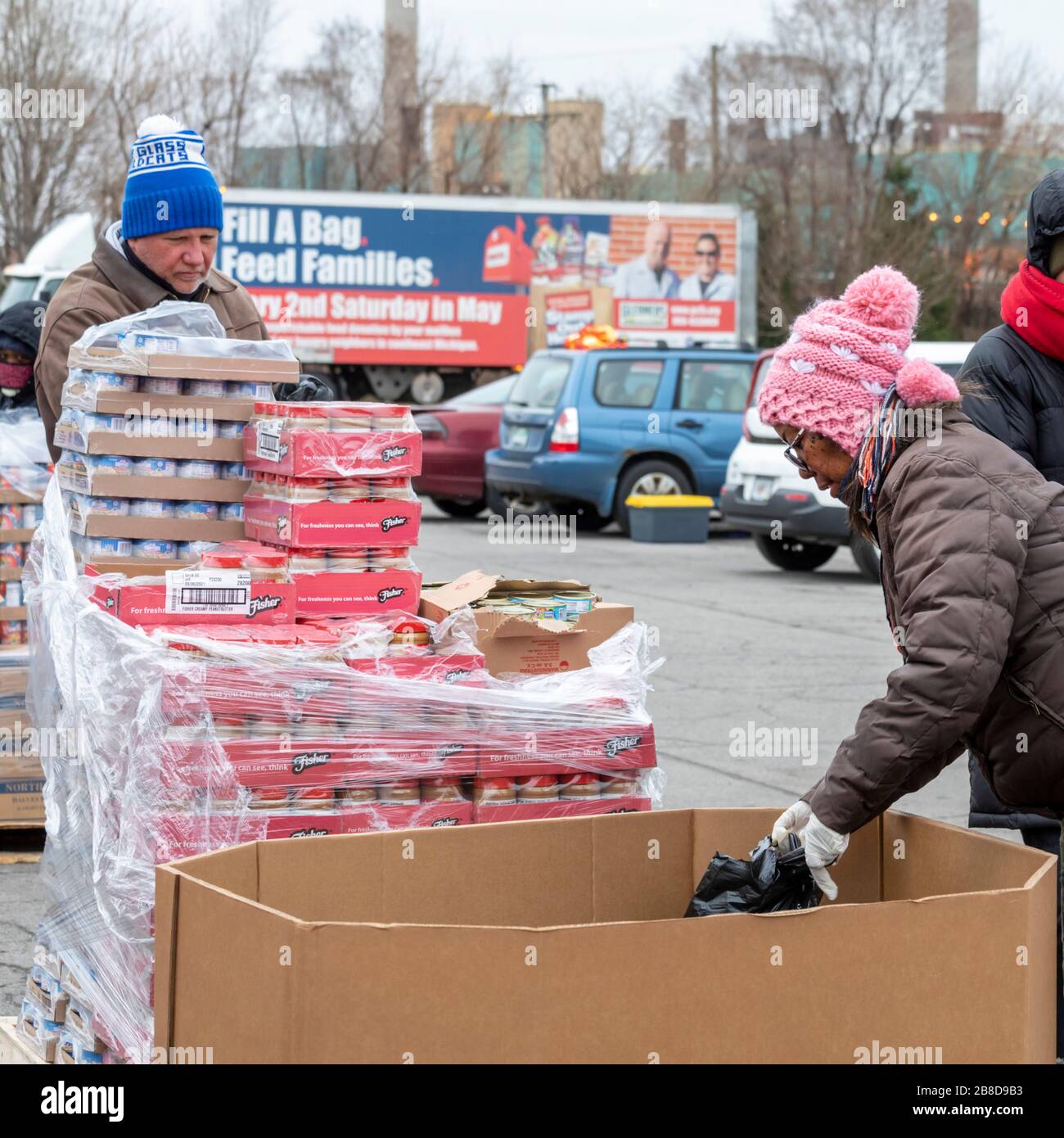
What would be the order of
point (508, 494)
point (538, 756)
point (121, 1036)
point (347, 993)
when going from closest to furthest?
point (347, 993), point (121, 1036), point (538, 756), point (508, 494)

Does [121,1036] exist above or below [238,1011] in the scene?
below

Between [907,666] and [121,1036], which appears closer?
[907,666]

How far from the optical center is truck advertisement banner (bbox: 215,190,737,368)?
26250mm

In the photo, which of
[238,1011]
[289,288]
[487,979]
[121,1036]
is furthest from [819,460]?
[289,288]

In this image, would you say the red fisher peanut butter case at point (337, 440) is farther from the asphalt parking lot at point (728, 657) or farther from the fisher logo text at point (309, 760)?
the asphalt parking lot at point (728, 657)

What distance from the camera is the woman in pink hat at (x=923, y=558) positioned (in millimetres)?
2566

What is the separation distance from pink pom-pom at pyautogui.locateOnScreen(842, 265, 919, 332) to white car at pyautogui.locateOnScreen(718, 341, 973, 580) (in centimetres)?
1021

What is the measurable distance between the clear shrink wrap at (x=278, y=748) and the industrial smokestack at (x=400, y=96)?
3842cm

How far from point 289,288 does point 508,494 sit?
9783 mm

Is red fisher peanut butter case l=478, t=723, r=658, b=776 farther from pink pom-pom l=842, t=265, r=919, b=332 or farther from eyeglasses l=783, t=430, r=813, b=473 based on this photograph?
pink pom-pom l=842, t=265, r=919, b=332

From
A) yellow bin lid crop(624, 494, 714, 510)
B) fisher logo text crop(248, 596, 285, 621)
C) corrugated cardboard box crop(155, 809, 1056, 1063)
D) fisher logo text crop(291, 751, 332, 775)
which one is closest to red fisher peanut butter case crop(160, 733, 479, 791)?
fisher logo text crop(291, 751, 332, 775)

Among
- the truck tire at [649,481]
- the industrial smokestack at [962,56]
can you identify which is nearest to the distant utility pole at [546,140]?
the industrial smokestack at [962,56]

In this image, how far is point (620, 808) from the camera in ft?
11.5

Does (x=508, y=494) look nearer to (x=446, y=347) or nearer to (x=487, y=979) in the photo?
(x=446, y=347)
